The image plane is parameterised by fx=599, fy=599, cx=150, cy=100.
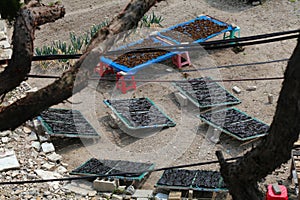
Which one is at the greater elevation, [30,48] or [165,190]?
[30,48]

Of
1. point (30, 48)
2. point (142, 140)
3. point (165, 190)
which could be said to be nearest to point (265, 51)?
point (142, 140)

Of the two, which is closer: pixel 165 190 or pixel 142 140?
pixel 165 190

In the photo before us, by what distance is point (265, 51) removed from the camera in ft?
44.3

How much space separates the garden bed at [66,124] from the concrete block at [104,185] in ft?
5.32

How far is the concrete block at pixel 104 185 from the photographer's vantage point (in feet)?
29.2

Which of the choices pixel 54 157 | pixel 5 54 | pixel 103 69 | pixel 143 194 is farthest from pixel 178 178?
pixel 5 54

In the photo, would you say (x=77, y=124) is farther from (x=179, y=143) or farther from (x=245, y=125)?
(x=245, y=125)

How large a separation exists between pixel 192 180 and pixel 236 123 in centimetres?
199

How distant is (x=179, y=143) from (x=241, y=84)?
2.44 meters

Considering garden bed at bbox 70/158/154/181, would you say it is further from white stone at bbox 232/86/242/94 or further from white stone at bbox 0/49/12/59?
white stone at bbox 0/49/12/59

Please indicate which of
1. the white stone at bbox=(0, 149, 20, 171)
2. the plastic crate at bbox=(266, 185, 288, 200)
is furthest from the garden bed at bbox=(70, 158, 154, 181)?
the plastic crate at bbox=(266, 185, 288, 200)

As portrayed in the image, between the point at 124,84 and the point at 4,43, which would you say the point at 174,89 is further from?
the point at 4,43

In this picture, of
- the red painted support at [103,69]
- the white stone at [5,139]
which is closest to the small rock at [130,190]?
the white stone at [5,139]

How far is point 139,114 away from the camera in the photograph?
11.0 metres
